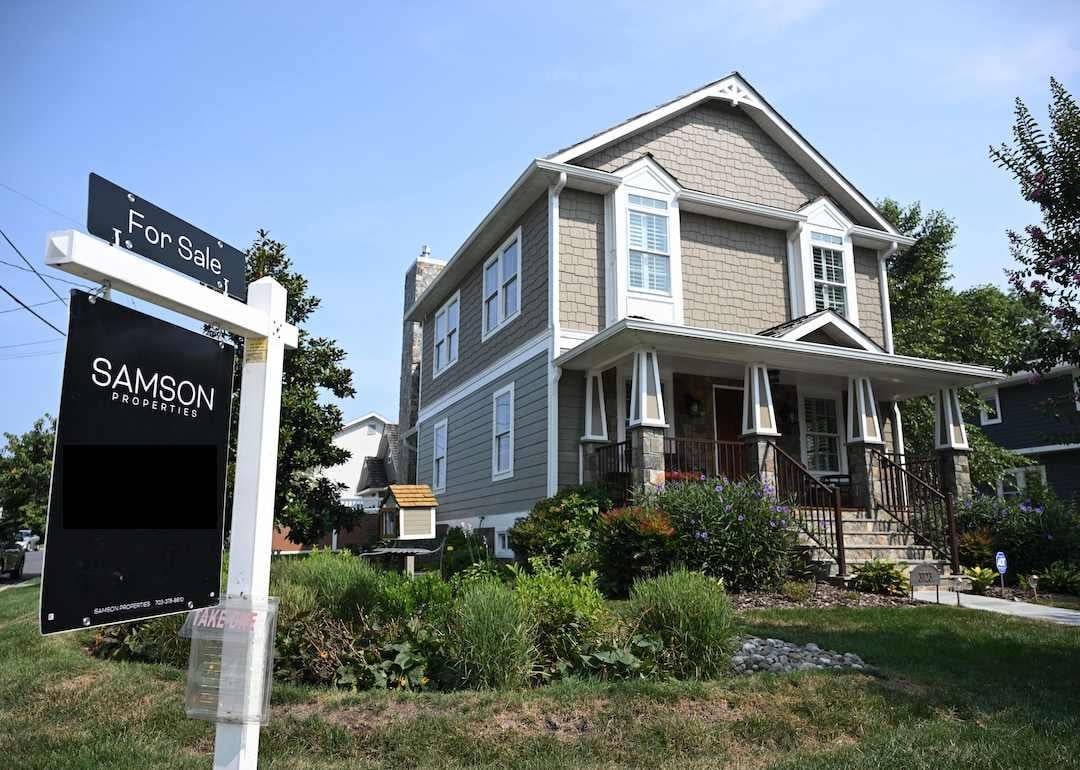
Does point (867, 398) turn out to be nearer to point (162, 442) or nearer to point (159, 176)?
point (159, 176)

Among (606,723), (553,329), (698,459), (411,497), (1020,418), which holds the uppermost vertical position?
(1020,418)

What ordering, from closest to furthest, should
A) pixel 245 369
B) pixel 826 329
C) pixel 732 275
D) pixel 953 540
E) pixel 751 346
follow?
1. pixel 245 369
2. pixel 953 540
3. pixel 751 346
4. pixel 826 329
5. pixel 732 275

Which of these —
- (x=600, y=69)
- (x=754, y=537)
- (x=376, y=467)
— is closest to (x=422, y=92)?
(x=600, y=69)

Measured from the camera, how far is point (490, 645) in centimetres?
486

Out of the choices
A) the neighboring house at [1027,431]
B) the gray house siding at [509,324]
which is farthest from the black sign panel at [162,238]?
the neighboring house at [1027,431]

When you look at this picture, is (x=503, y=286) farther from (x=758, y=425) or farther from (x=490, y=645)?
(x=490, y=645)

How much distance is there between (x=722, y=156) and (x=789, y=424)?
5.11 meters

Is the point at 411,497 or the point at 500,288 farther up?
the point at 500,288

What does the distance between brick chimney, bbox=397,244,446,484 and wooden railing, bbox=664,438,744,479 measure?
1099 cm

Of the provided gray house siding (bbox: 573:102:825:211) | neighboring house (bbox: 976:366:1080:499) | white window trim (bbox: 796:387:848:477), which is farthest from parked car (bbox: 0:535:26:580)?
neighboring house (bbox: 976:366:1080:499)

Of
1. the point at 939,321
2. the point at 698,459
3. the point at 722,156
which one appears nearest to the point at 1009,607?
the point at 698,459

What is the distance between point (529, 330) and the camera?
12992 millimetres

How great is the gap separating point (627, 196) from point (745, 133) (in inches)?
135

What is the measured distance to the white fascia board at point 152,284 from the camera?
2357mm
